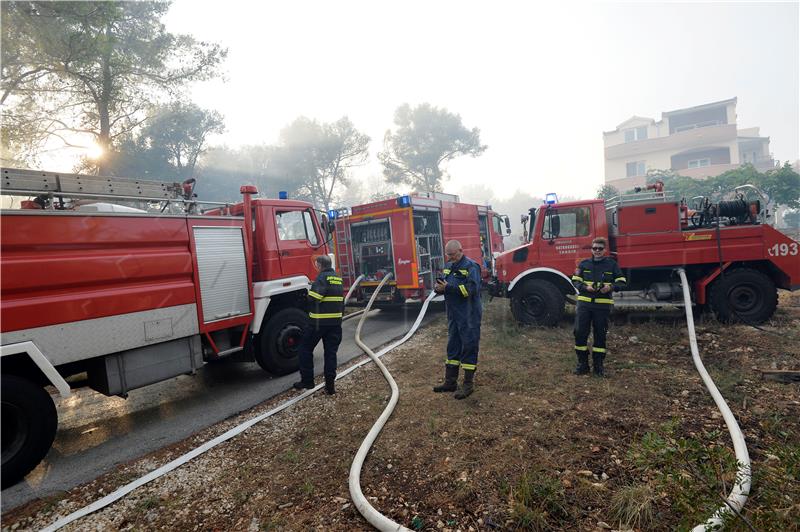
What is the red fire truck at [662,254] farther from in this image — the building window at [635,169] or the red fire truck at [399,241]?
the building window at [635,169]

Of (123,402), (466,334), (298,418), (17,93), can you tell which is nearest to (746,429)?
(466,334)

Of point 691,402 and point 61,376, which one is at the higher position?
point 61,376

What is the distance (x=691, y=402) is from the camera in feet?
13.0

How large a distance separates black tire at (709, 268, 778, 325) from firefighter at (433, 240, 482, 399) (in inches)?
195

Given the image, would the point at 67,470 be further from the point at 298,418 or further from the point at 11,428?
the point at 298,418

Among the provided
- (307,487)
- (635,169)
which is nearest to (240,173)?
(307,487)

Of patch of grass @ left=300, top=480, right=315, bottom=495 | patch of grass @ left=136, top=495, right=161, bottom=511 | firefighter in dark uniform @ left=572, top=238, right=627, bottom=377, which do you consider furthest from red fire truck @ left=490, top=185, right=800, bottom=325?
patch of grass @ left=136, top=495, right=161, bottom=511

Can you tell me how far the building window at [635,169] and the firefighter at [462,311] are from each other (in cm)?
4234

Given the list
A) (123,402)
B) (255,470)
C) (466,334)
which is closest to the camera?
(255,470)

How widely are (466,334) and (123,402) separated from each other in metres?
4.53

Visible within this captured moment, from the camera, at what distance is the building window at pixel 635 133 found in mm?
41281

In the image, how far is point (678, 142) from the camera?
37719 mm

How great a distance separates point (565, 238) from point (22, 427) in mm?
7763

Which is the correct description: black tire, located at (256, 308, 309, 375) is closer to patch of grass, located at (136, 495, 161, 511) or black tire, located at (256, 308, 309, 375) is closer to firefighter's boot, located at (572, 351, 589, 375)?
patch of grass, located at (136, 495, 161, 511)
